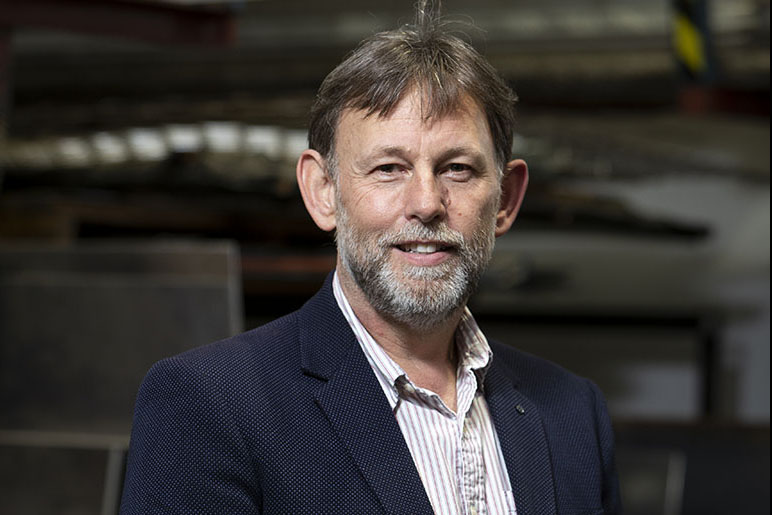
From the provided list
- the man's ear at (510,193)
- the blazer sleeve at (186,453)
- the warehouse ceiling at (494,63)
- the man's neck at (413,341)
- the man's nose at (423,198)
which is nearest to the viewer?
the blazer sleeve at (186,453)

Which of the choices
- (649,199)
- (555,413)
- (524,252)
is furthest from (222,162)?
(555,413)

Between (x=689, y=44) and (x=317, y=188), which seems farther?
(x=689, y=44)

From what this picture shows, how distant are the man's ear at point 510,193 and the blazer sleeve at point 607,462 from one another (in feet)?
1.34

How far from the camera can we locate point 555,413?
6.72 ft

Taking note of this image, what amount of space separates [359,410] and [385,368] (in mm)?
105

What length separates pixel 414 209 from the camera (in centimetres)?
176

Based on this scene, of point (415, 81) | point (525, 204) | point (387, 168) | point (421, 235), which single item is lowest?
point (525, 204)

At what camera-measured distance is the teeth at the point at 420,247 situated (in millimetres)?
1793

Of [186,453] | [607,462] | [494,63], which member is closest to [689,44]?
[494,63]

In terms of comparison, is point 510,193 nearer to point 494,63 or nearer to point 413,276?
point 413,276

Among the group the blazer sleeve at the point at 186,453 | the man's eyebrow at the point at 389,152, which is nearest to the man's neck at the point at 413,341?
the man's eyebrow at the point at 389,152

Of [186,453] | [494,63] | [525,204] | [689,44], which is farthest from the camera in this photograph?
[525,204]

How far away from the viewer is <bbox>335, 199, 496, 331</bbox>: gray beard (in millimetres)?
1790

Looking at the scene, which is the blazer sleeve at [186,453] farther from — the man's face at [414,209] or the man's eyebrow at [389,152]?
the man's eyebrow at [389,152]
